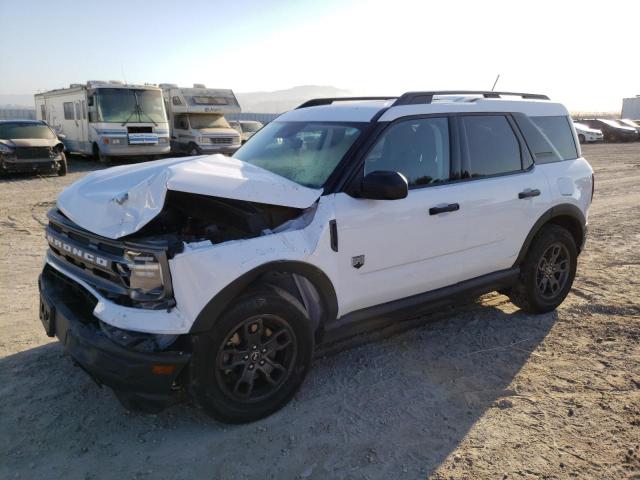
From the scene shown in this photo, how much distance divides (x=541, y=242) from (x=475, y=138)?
1227mm

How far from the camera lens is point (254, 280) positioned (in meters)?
3.18

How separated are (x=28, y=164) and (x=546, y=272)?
13928 mm

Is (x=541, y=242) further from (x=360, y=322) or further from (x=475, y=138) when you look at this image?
(x=360, y=322)

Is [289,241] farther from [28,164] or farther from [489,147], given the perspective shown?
[28,164]

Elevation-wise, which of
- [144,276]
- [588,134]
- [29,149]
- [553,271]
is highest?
[144,276]

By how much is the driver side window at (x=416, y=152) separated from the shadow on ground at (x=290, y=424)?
4.66ft

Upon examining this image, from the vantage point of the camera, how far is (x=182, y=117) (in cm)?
2012

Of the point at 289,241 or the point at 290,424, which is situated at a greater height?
the point at 289,241

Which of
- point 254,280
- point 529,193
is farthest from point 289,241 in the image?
point 529,193

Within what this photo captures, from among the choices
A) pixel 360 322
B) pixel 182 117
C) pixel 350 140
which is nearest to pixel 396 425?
pixel 360 322

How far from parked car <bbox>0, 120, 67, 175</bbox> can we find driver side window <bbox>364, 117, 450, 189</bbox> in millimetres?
13445

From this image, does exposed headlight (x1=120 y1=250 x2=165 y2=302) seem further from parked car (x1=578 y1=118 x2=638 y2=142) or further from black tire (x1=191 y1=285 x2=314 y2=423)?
parked car (x1=578 y1=118 x2=638 y2=142)

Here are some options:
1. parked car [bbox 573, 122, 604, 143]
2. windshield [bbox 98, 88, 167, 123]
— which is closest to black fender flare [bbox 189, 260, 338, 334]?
windshield [bbox 98, 88, 167, 123]

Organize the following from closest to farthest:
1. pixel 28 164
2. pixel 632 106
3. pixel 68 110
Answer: pixel 28 164 → pixel 68 110 → pixel 632 106
